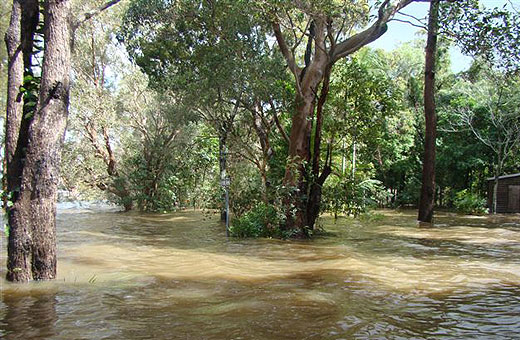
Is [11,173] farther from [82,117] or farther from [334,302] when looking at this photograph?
[82,117]

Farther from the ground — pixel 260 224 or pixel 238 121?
pixel 238 121

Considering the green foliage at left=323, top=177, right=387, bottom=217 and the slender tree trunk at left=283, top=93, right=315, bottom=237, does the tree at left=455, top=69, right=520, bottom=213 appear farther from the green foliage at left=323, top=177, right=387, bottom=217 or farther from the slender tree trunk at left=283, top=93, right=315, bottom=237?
the slender tree trunk at left=283, top=93, right=315, bottom=237

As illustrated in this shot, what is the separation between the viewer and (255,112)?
1705cm

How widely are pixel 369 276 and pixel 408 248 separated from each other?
4.16 m

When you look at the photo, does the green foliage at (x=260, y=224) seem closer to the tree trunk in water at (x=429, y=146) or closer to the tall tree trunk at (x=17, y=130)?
the tall tree trunk at (x=17, y=130)

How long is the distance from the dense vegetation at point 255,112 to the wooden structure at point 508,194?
134cm

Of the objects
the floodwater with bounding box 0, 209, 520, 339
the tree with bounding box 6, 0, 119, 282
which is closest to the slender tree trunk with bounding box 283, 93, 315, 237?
the floodwater with bounding box 0, 209, 520, 339

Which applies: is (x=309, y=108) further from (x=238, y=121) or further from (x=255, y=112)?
(x=238, y=121)

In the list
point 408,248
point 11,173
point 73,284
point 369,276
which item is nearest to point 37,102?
point 11,173

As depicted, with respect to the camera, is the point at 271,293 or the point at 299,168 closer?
the point at 271,293

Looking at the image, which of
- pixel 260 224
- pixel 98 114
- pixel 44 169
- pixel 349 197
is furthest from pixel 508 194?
pixel 44 169

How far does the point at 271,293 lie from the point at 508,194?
2328cm

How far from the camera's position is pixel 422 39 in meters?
40.8

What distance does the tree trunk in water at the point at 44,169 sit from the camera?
6.36m
